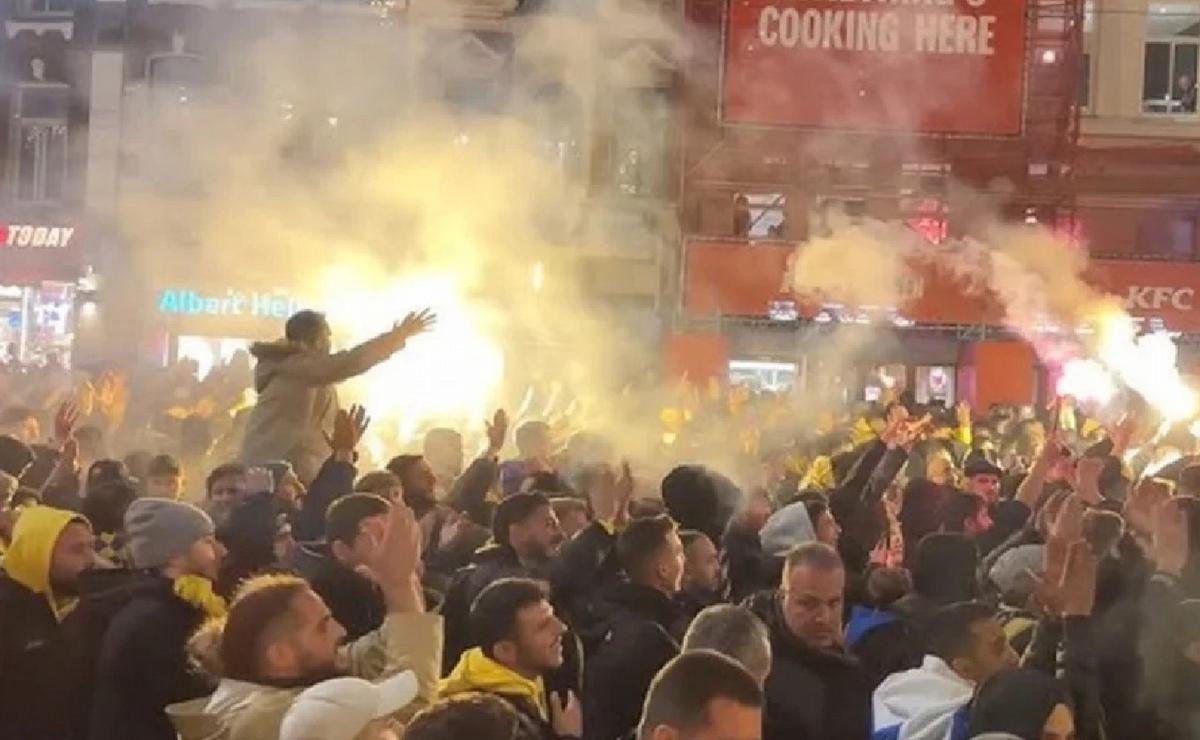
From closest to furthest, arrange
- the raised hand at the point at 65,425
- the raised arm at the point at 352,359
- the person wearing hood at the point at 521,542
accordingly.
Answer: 1. the person wearing hood at the point at 521,542
2. the raised arm at the point at 352,359
3. the raised hand at the point at 65,425

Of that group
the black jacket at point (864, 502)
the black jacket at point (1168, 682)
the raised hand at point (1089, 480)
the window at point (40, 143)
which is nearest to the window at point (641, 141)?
the window at point (40, 143)

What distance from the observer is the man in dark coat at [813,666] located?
184 inches

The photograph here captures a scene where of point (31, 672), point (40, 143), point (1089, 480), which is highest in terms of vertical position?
point (40, 143)

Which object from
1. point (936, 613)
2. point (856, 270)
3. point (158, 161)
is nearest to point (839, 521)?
point (936, 613)

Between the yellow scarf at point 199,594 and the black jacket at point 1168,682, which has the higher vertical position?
the yellow scarf at point 199,594

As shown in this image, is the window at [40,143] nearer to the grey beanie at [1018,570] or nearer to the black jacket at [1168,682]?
the grey beanie at [1018,570]

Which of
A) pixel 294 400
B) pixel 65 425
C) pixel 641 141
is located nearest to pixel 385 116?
pixel 641 141

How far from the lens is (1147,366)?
53.4 ft

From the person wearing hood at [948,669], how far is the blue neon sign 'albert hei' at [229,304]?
1514 centimetres

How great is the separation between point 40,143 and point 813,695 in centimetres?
2566

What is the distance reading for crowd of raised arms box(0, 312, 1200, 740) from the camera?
3.86 metres

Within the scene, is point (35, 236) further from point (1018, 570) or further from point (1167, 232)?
point (1018, 570)

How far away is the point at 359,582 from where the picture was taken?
15.6ft

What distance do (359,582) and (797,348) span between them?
1721cm
